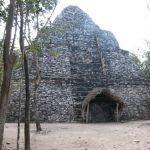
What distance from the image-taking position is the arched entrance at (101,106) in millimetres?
20109

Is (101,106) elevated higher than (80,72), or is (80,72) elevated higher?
(80,72)

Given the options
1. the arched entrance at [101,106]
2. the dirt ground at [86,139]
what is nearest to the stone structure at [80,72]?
the arched entrance at [101,106]

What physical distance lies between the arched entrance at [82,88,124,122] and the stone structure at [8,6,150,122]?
1.89 feet

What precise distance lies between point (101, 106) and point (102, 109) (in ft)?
0.64

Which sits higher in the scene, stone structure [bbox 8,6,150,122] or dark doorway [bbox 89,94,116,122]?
stone structure [bbox 8,6,150,122]

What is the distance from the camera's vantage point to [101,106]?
21281mm

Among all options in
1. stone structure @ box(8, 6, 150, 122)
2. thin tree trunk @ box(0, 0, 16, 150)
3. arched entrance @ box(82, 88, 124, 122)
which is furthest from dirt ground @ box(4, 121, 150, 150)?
stone structure @ box(8, 6, 150, 122)

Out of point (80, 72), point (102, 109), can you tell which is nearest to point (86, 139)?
point (102, 109)

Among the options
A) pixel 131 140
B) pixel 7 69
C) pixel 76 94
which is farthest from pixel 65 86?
pixel 7 69

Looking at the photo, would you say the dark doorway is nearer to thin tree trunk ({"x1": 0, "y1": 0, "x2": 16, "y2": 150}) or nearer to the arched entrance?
the arched entrance

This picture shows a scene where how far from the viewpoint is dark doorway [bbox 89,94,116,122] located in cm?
2091

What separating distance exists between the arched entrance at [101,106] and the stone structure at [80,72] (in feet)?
1.89

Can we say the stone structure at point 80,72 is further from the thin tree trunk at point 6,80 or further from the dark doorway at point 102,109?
the thin tree trunk at point 6,80

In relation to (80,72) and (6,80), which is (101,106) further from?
(6,80)
